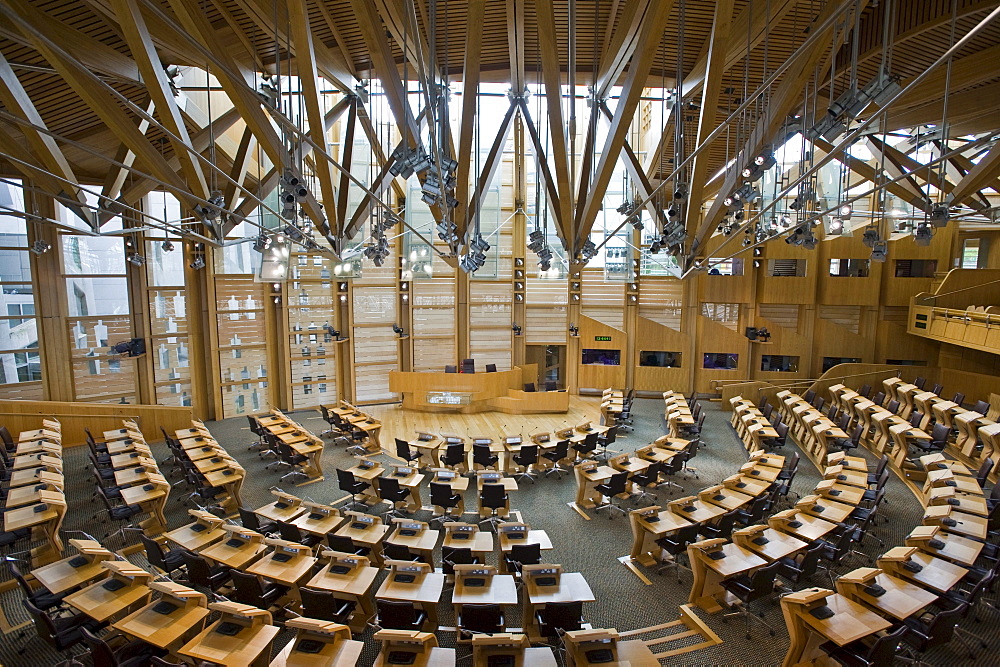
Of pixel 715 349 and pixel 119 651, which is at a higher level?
A: pixel 715 349

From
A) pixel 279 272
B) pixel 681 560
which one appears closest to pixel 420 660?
pixel 681 560

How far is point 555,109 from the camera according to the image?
772 centimetres

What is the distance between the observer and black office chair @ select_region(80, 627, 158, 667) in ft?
17.4

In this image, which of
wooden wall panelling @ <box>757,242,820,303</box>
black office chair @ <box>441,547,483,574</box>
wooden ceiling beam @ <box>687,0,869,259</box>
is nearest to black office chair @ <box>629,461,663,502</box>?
black office chair @ <box>441,547,483,574</box>

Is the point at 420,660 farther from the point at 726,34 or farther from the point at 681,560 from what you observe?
the point at 726,34

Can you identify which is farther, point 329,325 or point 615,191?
point 615,191

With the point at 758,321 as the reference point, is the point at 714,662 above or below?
below

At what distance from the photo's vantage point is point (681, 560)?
8.62 meters

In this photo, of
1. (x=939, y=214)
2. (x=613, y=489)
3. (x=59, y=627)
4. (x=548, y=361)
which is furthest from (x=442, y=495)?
(x=548, y=361)

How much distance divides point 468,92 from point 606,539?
26.3 ft

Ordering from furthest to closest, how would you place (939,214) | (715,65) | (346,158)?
(346,158)
(939,214)
(715,65)

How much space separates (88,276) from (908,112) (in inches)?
833

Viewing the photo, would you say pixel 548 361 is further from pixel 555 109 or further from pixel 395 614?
pixel 395 614

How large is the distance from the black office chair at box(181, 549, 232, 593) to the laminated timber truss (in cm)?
492
